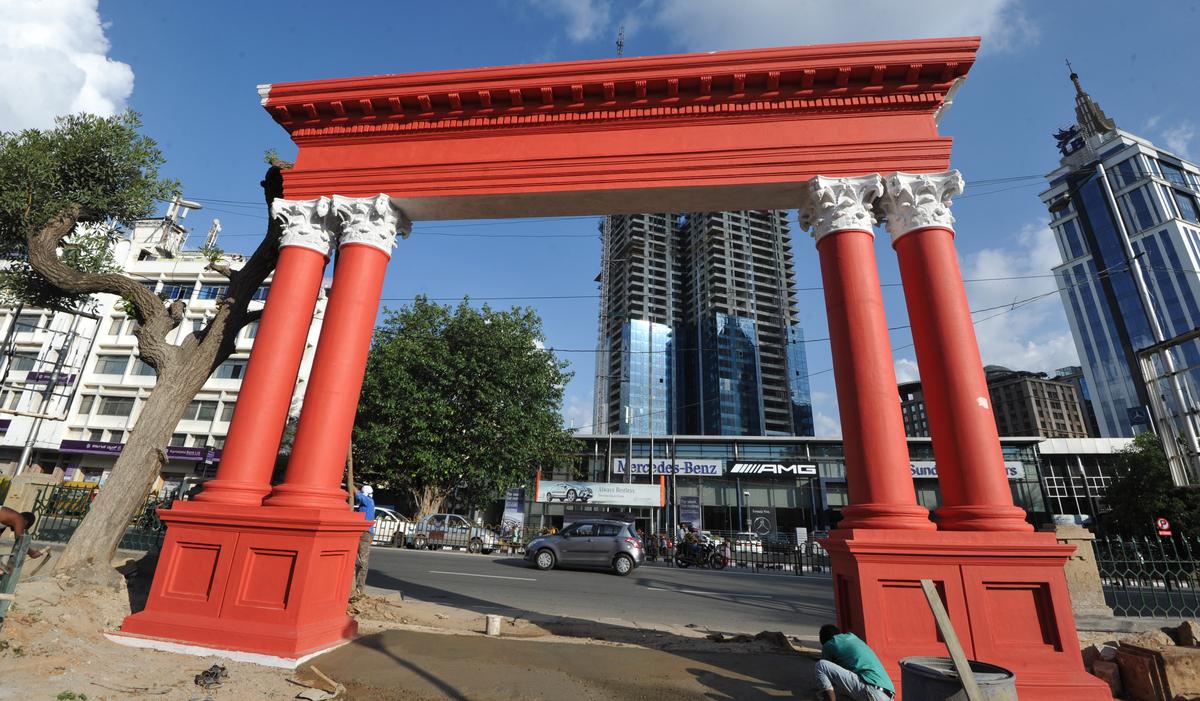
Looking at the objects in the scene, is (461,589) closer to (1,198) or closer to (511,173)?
(511,173)

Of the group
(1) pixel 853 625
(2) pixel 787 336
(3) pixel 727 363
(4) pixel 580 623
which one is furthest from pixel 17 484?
(2) pixel 787 336

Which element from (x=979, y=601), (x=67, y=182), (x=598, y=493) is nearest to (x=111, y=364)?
(x=598, y=493)

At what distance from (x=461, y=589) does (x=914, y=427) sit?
10737cm

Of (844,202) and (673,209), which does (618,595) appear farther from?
(844,202)

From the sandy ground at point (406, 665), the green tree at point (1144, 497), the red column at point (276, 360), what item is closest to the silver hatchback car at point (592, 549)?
the sandy ground at point (406, 665)

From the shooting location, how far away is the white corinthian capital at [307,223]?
700 cm

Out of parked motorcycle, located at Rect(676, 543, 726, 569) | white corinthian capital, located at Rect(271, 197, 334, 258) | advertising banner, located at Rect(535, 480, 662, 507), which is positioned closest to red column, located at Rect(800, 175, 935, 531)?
white corinthian capital, located at Rect(271, 197, 334, 258)

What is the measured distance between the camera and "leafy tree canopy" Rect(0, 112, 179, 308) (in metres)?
8.11

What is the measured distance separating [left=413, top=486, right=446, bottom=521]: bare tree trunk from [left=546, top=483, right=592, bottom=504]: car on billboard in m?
7.34

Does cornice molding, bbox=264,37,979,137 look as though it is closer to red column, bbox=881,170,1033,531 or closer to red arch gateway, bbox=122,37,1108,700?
red arch gateway, bbox=122,37,1108,700

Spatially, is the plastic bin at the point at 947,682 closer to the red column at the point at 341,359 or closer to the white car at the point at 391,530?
the red column at the point at 341,359

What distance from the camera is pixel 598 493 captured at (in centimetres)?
2964

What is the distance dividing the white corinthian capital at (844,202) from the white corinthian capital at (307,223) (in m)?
6.50

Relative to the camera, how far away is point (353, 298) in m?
6.59
